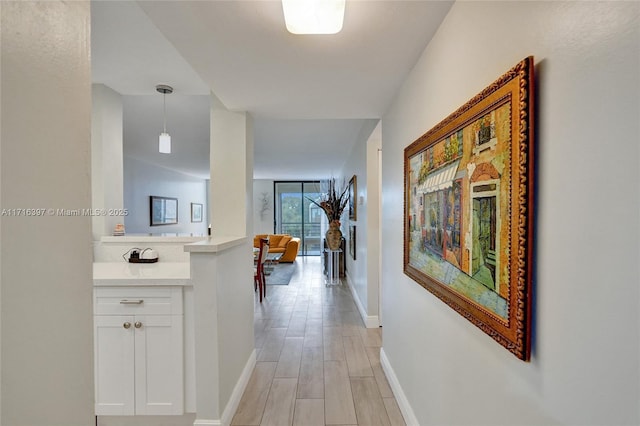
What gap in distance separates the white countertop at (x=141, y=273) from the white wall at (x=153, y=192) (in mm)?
3934

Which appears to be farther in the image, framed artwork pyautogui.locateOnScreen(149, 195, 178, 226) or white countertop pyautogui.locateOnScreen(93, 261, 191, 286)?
framed artwork pyautogui.locateOnScreen(149, 195, 178, 226)

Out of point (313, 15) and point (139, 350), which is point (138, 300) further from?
point (313, 15)

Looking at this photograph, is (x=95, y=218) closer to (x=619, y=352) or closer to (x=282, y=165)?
(x=619, y=352)

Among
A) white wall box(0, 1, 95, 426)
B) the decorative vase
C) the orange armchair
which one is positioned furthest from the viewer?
the orange armchair

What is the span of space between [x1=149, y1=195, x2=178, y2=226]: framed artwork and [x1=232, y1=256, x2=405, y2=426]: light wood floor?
157 inches

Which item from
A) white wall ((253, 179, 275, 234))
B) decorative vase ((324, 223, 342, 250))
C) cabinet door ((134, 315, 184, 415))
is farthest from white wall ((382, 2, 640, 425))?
A: white wall ((253, 179, 275, 234))

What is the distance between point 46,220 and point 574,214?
105 cm

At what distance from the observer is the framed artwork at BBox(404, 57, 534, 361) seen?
2.59ft

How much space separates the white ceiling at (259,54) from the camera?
4.18 feet

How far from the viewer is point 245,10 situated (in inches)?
49.1

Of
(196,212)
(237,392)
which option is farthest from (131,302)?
(196,212)

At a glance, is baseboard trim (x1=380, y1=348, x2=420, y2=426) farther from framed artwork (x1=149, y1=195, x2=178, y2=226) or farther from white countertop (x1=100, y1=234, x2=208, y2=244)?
framed artwork (x1=149, y1=195, x2=178, y2=226)

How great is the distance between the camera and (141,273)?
2000mm

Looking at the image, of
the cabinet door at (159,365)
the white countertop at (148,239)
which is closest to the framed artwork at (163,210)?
the white countertop at (148,239)
